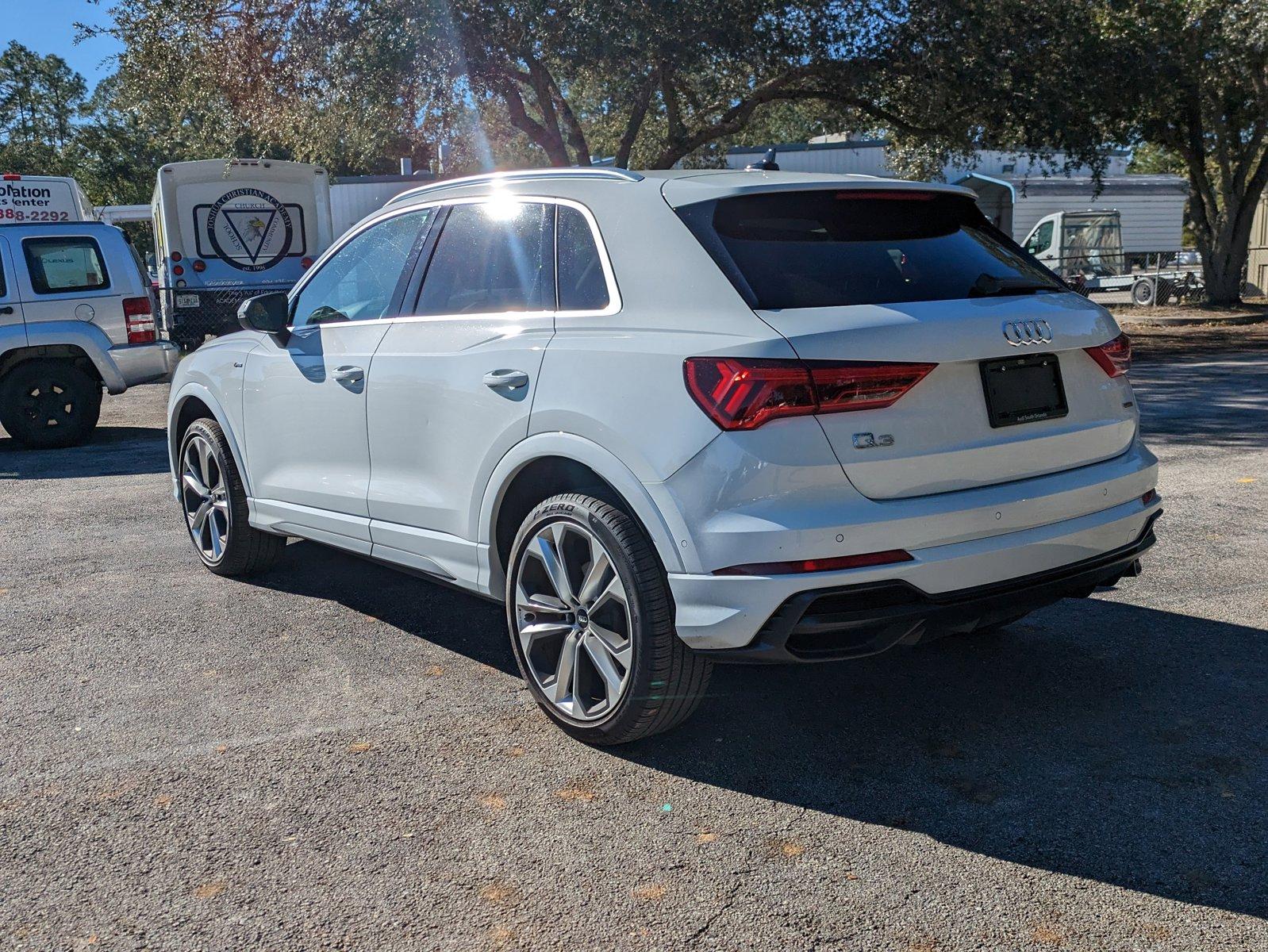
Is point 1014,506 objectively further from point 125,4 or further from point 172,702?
point 125,4

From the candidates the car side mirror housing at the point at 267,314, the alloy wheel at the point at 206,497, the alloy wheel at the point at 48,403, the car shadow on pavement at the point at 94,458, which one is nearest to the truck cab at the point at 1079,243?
the car shadow on pavement at the point at 94,458

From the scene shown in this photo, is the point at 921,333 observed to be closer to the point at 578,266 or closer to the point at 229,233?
the point at 578,266

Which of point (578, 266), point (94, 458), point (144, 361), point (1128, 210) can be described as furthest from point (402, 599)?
point (1128, 210)

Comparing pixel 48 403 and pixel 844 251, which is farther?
pixel 48 403

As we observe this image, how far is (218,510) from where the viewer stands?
19.9 ft

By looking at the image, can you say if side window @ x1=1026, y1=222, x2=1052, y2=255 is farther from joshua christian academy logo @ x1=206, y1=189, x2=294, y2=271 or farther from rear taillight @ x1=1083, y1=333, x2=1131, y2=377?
rear taillight @ x1=1083, y1=333, x2=1131, y2=377

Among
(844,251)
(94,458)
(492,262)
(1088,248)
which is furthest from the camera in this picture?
(1088,248)

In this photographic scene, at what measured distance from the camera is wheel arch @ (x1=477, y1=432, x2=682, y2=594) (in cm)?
351

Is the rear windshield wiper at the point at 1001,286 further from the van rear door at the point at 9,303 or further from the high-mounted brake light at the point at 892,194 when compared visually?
the van rear door at the point at 9,303

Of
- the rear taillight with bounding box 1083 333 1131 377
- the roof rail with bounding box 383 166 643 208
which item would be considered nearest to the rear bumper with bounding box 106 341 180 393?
the roof rail with bounding box 383 166 643 208

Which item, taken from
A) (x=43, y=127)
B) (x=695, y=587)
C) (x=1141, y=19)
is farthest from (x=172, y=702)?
(x=43, y=127)

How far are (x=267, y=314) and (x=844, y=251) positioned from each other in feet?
8.96

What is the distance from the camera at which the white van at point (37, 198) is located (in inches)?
568

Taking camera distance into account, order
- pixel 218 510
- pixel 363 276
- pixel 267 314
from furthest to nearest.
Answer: pixel 218 510, pixel 267 314, pixel 363 276
